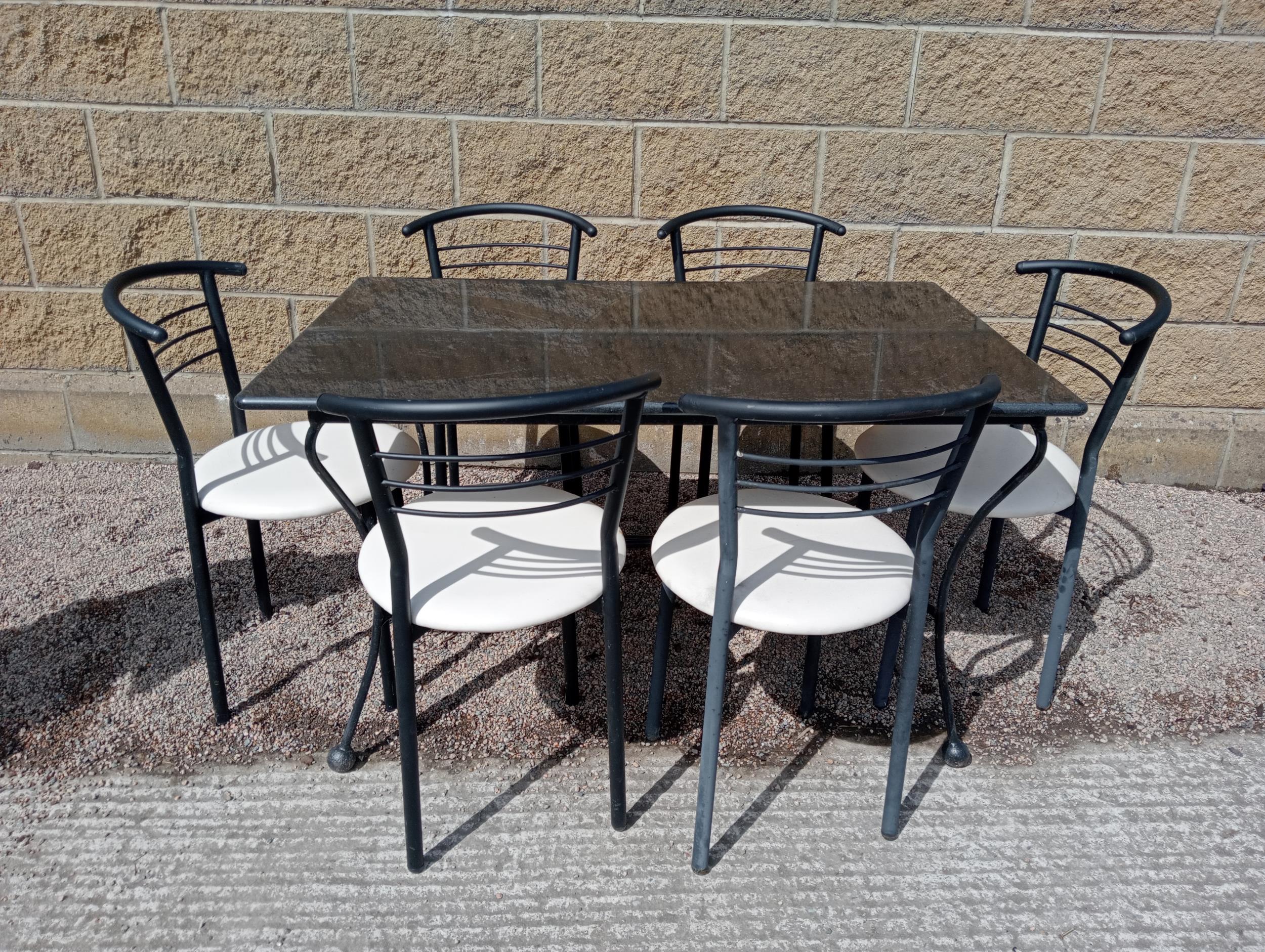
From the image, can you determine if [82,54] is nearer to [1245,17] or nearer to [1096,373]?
[1096,373]

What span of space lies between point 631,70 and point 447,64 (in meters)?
0.64

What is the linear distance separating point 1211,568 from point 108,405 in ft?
13.4

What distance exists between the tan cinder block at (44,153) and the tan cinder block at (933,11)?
107 inches

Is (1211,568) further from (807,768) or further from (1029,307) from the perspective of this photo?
(807,768)

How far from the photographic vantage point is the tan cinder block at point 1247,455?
3865 millimetres

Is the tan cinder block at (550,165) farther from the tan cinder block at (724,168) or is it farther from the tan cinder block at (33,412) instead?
the tan cinder block at (33,412)

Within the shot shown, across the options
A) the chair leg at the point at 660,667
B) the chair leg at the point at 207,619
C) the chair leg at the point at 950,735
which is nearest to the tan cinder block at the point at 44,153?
the chair leg at the point at 207,619

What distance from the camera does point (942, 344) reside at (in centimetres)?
235

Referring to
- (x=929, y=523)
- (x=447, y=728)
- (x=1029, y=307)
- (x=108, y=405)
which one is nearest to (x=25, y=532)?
(x=108, y=405)

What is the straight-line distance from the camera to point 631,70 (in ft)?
11.2

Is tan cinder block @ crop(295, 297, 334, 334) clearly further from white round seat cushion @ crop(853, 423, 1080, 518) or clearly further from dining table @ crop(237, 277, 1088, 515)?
white round seat cushion @ crop(853, 423, 1080, 518)

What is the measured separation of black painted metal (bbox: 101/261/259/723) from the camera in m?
2.19

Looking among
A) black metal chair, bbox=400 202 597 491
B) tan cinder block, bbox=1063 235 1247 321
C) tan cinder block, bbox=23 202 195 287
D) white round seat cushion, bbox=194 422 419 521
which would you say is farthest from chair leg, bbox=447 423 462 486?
tan cinder block, bbox=1063 235 1247 321

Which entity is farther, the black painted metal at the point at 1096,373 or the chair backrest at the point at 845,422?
the black painted metal at the point at 1096,373
